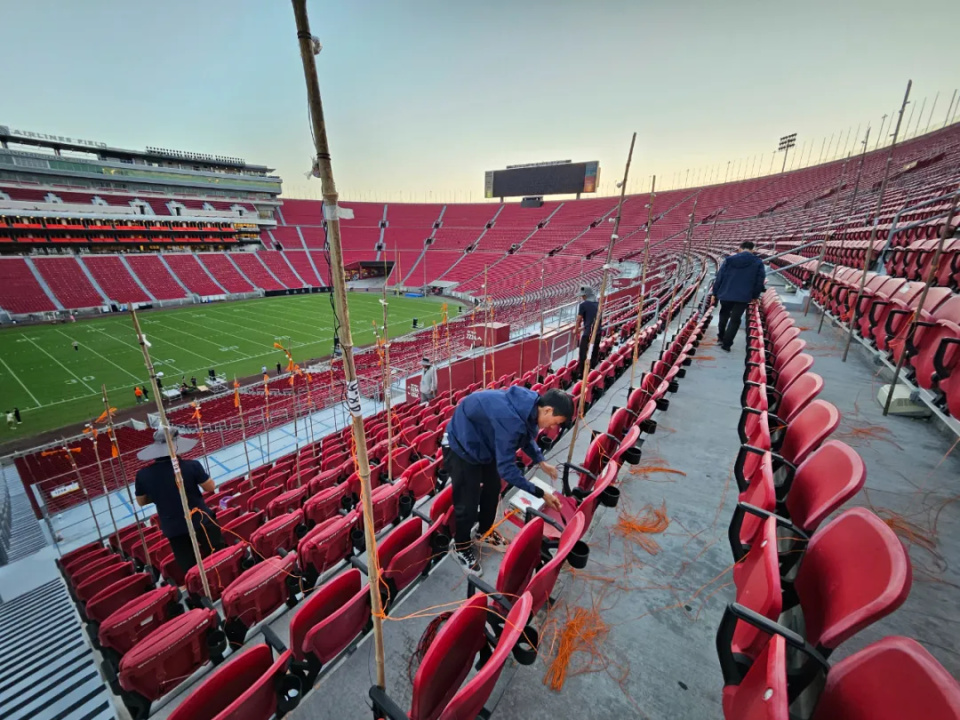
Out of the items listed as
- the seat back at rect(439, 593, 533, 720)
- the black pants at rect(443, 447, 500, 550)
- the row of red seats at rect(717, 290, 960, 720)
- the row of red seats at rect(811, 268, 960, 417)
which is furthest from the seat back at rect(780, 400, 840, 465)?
the seat back at rect(439, 593, 533, 720)

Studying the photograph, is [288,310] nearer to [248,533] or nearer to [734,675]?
[248,533]

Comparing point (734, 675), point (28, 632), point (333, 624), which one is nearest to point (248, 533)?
point (28, 632)

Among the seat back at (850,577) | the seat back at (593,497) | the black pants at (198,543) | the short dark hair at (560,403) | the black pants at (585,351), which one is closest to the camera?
the seat back at (850,577)

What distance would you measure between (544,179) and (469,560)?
48299 millimetres

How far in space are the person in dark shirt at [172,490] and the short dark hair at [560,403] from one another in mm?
3316

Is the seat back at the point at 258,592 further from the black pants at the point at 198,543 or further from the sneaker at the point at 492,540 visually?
the sneaker at the point at 492,540

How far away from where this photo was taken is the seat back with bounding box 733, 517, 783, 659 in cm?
149

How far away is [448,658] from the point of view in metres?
1.63

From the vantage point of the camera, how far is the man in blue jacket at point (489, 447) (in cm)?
254

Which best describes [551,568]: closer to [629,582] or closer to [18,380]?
[629,582]

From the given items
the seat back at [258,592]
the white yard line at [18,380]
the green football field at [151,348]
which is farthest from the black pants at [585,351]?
the white yard line at [18,380]

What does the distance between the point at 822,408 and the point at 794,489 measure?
0.71m

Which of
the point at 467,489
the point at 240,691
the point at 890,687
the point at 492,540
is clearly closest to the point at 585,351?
the point at 492,540

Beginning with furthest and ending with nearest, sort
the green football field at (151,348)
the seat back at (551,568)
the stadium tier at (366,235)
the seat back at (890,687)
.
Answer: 1. the stadium tier at (366,235)
2. the green football field at (151,348)
3. the seat back at (551,568)
4. the seat back at (890,687)
